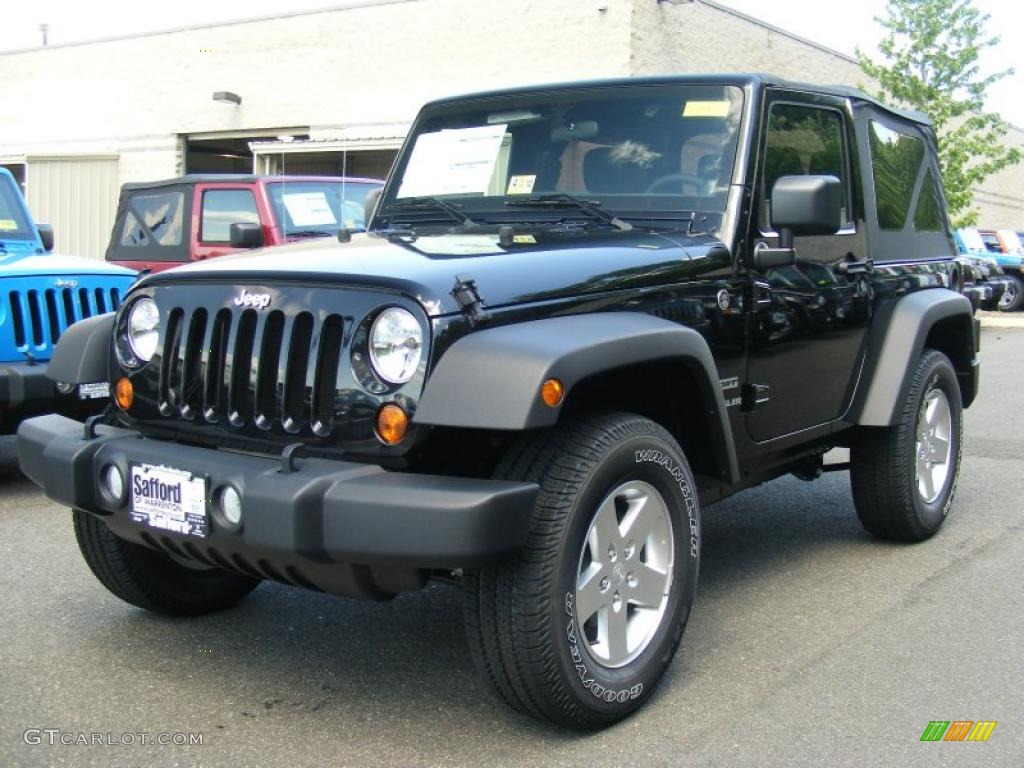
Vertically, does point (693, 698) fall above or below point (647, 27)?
below

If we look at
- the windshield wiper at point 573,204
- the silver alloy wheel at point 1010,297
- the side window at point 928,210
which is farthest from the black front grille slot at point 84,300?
the silver alloy wheel at point 1010,297

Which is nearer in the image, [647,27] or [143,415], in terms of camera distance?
[143,415]

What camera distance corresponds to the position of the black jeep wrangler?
2.98m

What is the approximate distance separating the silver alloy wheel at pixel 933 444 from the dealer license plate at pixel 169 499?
3.29 m

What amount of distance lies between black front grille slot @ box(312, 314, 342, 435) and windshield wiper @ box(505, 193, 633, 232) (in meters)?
1.31

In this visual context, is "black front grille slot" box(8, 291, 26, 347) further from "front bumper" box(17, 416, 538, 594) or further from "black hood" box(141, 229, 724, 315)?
"front bumper" box(17, 416, 538, 594)

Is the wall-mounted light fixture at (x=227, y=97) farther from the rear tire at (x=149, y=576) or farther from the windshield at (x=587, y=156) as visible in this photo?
the rear tire at (x=149, y=576)

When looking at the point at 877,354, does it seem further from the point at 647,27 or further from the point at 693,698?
the point at 647,27

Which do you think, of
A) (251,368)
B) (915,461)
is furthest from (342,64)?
(251,368)

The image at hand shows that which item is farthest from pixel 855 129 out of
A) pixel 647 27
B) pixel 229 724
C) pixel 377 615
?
pixel 647 27

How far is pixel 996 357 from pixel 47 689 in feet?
45.4

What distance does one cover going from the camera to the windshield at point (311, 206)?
359 inches

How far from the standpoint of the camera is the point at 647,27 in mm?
17891

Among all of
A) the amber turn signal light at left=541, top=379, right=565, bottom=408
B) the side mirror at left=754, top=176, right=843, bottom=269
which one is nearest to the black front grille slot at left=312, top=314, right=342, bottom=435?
the amber turn signal light at left=541, top=379, right=565, bottom=408
